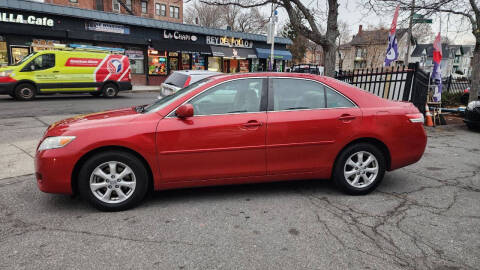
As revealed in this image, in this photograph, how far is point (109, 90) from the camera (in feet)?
53.2

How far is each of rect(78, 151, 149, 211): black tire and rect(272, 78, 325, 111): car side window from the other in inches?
69.5

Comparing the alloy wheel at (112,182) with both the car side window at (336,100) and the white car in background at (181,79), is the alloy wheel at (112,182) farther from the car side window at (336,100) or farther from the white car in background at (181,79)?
the white car in background at (181,79)

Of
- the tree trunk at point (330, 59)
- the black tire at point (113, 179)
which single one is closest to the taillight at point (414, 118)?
the black tire at point (113, 179)

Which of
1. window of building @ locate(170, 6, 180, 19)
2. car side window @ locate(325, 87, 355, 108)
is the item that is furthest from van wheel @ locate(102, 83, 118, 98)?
window of building @ locate(170, 6, 180, 19)

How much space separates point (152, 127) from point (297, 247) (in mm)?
1964

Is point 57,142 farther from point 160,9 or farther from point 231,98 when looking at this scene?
point 160,9

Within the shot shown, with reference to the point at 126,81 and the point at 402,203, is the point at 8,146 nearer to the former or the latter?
the point at 402,203

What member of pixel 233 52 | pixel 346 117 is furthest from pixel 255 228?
pixel 233 52

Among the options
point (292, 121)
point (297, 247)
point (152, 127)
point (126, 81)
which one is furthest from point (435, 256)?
point (126, 81)

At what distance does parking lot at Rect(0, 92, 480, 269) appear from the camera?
9.05 feet

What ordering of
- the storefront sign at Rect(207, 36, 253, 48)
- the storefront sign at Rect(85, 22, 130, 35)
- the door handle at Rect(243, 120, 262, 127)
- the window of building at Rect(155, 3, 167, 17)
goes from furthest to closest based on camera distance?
1. the window of building at Rect(155, 3, 167, 17)
2. the storefront sign at Rect(207, 36, 253, 48)
3. the storefront sign at Rect(85, 22, 130, 35)
4. the door handle at Rect(243, 120, 262, 127)

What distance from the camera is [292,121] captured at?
13.0 feet

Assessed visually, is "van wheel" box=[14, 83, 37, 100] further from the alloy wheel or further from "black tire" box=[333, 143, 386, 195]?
"black tire" box=[333, 143, 386, 195]

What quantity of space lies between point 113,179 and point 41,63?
13448 mm
